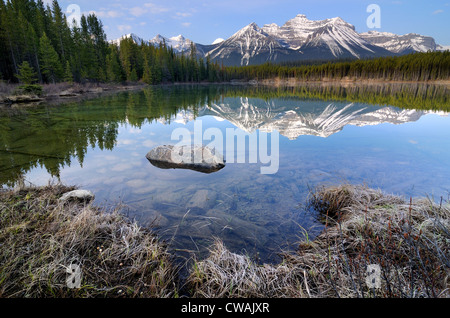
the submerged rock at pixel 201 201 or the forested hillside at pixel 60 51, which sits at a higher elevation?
the forested hillside at pixel 60 51

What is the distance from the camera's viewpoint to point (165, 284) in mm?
2953

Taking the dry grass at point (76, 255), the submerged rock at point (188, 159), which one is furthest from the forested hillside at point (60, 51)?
the dry grass at point (76, 255)

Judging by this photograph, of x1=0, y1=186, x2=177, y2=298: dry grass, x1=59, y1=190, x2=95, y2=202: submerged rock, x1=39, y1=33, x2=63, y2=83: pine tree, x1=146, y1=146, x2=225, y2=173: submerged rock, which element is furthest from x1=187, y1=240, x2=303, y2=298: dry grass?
x1=39, y1=33, x2=63, y2=83: pine tree

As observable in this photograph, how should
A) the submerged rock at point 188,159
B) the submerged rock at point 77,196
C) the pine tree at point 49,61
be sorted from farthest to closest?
the pine tree at point 49,61
the submerged rock at point 188,159
the submerged rock at point 77,196

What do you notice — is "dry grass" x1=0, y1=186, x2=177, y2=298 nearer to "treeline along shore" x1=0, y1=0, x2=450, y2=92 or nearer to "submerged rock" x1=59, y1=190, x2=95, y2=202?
"submerged rock" x1=59, y1=190, x2=95, y2=202

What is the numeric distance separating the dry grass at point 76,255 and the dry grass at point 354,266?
2.43 feet

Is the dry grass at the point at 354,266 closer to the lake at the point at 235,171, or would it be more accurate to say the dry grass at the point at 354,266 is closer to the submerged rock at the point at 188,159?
the lake at the point at 235,171

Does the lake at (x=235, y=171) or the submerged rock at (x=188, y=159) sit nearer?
the lake at (x=235, y=171)

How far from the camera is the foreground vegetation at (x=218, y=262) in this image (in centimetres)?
257

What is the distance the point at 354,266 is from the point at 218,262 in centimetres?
178

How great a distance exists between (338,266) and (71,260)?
3.62 metres

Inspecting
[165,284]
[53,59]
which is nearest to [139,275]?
[165,284]

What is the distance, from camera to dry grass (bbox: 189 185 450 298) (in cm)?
245

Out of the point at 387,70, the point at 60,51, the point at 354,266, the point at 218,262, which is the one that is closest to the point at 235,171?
the point at 218,262
